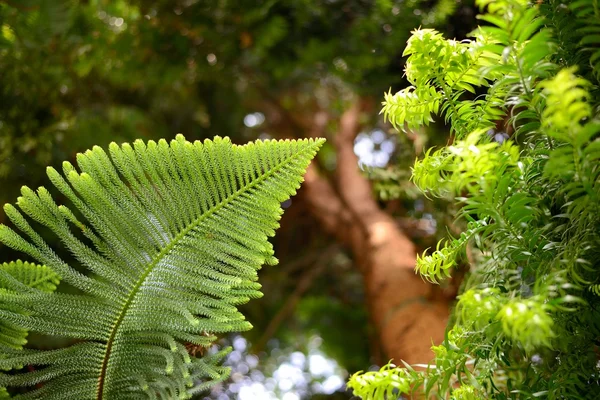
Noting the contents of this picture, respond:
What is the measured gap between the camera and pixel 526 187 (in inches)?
19.1

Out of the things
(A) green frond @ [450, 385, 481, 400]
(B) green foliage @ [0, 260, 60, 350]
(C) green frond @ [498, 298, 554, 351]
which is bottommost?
(A) green frond @ [450, 385, 481, 400]

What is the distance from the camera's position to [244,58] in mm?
1658

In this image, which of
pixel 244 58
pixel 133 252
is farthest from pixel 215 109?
pixel 133 252

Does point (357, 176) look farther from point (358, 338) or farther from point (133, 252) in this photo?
point (133, 252)

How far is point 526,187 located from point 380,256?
960mm

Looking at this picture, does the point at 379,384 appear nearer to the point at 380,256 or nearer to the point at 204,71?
the point at 380,256

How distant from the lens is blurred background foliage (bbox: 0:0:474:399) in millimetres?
1243

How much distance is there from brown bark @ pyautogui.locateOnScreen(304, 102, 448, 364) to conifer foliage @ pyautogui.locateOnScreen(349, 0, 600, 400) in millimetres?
270

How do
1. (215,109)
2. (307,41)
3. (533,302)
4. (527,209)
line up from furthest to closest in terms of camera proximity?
(215,109) < (307,41) < (527,209) < (533,302)

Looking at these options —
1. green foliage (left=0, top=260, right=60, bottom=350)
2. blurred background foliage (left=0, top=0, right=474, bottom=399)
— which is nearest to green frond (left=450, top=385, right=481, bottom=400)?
green foliage (left=0, top=260, right=60, bottom=350)

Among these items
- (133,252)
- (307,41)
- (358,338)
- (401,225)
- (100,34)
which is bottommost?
(133,252)

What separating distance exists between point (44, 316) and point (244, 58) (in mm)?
1260

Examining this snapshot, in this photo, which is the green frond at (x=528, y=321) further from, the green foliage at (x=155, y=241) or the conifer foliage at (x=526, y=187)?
the green foliage at (x=155, y=241)

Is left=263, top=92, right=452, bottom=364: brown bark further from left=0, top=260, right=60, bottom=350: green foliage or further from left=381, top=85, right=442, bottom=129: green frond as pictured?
left=0, top=260, right=60, bottom=350: green foliage
